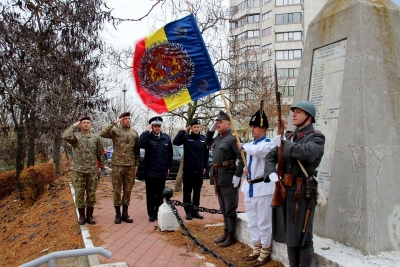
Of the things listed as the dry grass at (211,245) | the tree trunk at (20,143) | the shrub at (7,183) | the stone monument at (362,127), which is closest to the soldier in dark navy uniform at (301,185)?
the stone monument at (362,127)

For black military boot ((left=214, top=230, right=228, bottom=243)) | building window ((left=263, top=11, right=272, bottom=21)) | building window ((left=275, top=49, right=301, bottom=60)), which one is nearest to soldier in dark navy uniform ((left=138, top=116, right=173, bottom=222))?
black military boot ((left=214, top=230, right=228, bottom=243))

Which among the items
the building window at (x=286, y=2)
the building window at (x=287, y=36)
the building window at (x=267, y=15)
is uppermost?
Answer: the building window at (x=286, y=2)

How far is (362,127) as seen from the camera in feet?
13.0

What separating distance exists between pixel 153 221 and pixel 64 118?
6.02 m

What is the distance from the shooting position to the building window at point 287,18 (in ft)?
150

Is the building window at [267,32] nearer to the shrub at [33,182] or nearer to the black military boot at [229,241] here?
the shrub at [33,182]

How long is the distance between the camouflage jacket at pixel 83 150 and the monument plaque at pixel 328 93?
411cm

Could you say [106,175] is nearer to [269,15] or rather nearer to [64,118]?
[64,118]

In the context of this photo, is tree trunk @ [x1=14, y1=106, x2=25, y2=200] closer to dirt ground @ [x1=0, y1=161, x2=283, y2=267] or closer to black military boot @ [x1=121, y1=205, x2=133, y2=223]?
dirt ground @ [x1=0, y1=161, x2=283, y2=267]

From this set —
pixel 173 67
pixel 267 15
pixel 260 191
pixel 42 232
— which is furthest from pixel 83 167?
pixel 267 15

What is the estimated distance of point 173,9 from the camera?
35.1ft

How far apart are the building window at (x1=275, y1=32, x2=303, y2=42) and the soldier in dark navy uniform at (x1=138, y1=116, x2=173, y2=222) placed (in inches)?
1670

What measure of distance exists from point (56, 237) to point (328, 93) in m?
5.21

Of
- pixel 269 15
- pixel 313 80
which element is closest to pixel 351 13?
pixel 313 80
